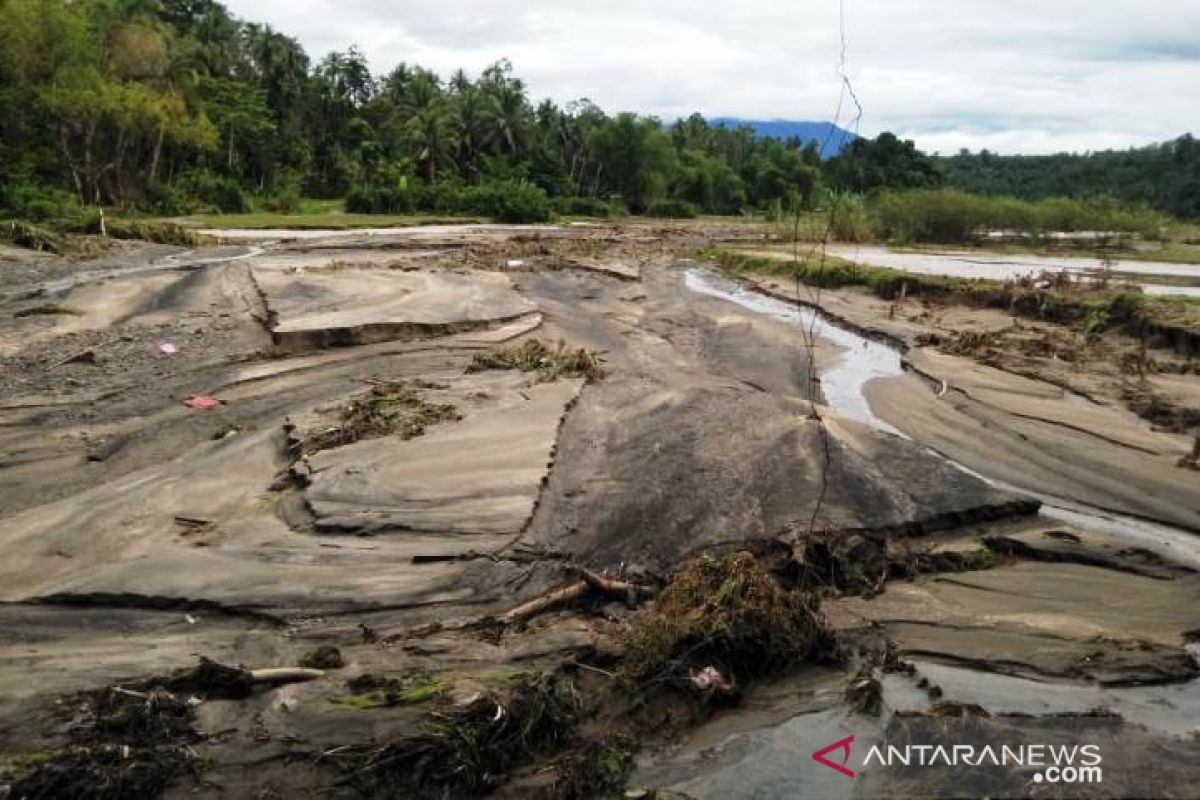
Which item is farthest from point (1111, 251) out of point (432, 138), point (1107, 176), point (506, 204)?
point (1107, 176)

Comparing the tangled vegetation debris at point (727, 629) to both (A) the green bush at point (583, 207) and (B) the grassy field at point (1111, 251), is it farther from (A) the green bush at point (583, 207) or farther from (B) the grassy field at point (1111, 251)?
(A) the green bush at point (583, 207)

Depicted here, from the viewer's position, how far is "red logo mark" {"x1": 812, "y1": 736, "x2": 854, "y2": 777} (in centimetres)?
579

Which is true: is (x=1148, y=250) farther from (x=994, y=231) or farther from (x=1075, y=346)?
(x=1075, y=346)

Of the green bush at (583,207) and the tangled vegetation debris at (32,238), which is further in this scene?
the green bush at (583,207)

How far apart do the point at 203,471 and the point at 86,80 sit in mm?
40771

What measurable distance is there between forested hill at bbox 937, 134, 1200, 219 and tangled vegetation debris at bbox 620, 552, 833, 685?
239ft

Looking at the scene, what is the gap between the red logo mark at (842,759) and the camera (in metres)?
5.79

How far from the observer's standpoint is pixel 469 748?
553 cm

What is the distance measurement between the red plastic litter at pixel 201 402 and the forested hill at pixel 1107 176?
7114cm

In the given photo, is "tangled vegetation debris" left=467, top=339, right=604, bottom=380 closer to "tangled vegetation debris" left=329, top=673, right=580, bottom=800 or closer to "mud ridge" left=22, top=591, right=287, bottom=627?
"mud ridge" left=22, top=591, right=287, bottom=627

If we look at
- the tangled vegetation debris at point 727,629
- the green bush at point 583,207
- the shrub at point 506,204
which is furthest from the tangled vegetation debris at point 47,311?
the green bush at point 583,207

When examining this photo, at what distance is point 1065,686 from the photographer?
22.0ft

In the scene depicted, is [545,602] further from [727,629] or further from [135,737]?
[135,737]

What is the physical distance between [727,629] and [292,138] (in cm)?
6482
